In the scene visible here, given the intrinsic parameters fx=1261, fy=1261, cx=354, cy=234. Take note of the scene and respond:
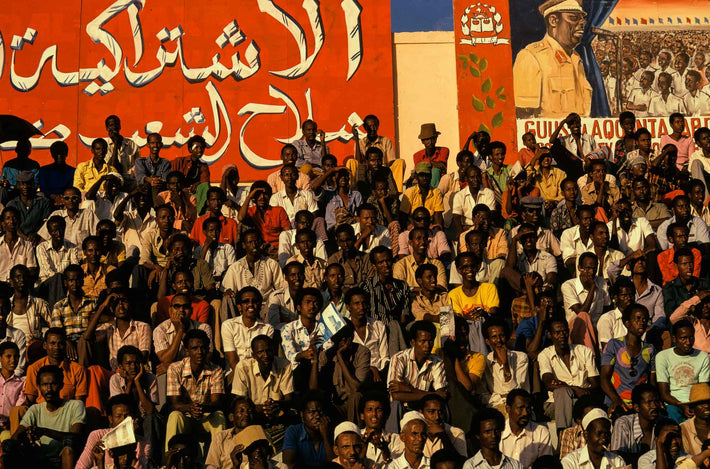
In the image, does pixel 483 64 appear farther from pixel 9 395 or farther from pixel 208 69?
A: pixel 9 395

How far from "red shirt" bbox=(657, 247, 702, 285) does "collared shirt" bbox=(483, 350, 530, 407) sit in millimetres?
2466

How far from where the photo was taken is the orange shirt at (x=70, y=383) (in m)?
11.4

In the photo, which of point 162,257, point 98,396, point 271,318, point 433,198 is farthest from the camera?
point 433,198

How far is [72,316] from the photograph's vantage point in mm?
12484

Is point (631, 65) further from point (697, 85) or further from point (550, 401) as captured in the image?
point (550, 401)

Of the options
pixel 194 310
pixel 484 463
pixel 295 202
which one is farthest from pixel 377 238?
pixel 484 463

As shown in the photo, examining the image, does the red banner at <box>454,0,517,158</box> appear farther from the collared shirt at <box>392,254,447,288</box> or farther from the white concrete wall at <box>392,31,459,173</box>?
the collared shirt at <box>392,254,447,288</box>

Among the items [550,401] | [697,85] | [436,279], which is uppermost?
[697,85]

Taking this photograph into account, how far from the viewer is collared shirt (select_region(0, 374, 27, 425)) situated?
11.4 meters

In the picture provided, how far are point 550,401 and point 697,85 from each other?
9.45 meters

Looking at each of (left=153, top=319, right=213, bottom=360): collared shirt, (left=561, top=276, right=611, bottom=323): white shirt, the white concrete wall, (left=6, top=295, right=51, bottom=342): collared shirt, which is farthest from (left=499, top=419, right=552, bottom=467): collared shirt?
the white concrete wall

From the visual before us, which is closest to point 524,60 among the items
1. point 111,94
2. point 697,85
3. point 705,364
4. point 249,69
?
point 697,85

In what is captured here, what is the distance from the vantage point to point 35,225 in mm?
14836

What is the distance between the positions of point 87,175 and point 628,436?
26.3 ft
